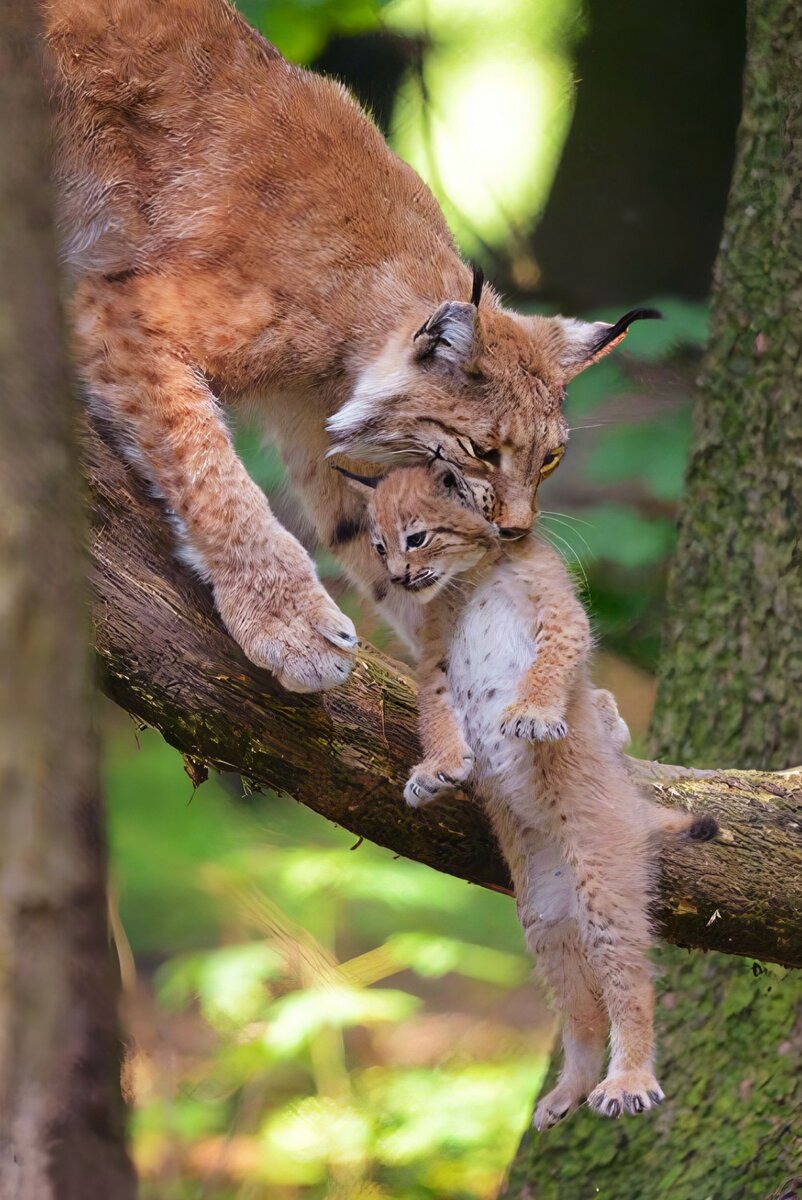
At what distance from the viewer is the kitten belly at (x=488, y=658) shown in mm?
2545

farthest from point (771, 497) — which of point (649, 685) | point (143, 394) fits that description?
point (143, 394)

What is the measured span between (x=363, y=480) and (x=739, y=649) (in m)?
1.55

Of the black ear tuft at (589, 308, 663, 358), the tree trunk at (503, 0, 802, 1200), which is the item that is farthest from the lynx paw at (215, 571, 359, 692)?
the tree trunk at (503, 0, 802, 1200)

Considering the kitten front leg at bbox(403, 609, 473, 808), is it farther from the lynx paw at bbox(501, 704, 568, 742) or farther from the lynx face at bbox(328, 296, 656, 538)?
the lynx face at bbox(328, 296, 656, 538)

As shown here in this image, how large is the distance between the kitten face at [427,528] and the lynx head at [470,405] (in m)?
0.04

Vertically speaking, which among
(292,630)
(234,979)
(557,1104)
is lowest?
(234,979)

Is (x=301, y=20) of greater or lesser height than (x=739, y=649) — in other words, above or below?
above

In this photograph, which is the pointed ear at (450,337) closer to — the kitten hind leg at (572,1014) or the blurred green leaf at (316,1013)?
the kitten hind leg at (572,1014)

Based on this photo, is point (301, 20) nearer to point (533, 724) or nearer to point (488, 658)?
point (488, 658)

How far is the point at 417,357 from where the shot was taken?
8.25 ft

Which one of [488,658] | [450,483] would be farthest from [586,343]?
[488,658]

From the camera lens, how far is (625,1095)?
7.59 ft

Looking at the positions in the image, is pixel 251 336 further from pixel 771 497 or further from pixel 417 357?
pixel 771 497

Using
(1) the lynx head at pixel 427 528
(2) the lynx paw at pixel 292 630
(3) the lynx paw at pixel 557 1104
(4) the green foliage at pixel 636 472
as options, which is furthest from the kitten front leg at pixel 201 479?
(4) the green foliage at pixel 636 472
